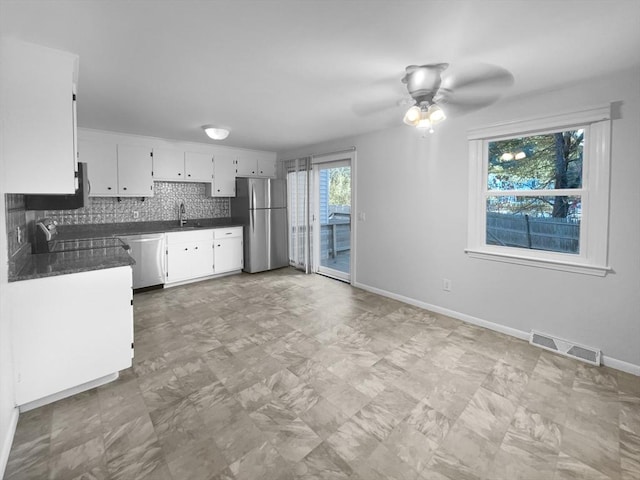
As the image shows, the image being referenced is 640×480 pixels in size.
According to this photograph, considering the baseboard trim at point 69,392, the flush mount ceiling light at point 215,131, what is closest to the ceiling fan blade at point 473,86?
the flush mount ceiling light at point 215,131

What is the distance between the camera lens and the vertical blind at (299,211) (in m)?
5.45

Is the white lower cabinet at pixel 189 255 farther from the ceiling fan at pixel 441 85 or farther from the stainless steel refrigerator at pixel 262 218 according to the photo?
the ceiling fan at pixel 441 85

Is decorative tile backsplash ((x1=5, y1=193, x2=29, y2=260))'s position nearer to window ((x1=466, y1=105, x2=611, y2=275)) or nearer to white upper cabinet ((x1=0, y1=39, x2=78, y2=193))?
white upper cabinet ((x1=0, y1=39, x2=78, y2=193))

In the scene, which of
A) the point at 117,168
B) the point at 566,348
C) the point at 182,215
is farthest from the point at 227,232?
the point at 566,348

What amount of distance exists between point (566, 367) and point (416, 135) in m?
2.71

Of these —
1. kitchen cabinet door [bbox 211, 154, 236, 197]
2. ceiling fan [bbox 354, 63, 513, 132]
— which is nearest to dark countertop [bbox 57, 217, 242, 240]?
kitchen cabinet door [bbox 211, 154, 236, 197]

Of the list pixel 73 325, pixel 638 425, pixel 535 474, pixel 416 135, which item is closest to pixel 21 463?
pixel 73 325

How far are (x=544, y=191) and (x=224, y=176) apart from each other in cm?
464

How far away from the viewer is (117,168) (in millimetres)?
4387

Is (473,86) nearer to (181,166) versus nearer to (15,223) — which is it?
(15,223)

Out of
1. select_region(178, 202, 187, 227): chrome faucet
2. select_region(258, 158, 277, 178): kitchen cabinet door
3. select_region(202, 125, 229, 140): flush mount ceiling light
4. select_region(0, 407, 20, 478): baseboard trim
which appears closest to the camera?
select_region(0, 407, 20, 478): baseboard trim

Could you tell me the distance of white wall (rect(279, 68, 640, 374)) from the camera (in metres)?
2.40

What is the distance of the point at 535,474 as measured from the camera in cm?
153

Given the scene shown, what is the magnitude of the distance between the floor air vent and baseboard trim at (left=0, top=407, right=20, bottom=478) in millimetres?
3765
